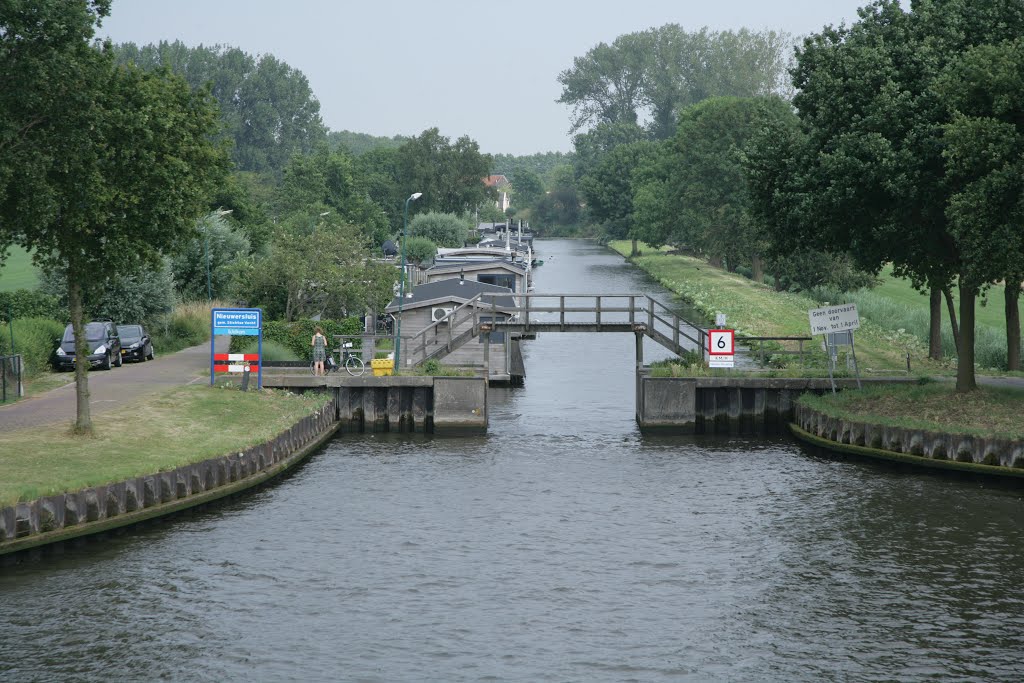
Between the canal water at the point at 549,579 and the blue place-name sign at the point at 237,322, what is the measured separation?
7204 millimetres

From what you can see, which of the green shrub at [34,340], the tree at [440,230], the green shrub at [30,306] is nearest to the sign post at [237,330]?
the green shrub at [34,340]

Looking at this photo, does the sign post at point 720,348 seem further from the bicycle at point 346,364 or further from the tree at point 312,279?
the tree at point 312,279

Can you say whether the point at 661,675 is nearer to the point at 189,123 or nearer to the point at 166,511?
the point at 166,511

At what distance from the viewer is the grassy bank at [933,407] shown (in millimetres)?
41156

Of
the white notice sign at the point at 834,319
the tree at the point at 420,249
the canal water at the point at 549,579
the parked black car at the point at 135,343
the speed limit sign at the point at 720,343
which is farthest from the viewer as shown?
the tree at the point at 420,249

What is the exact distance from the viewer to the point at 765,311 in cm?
8800

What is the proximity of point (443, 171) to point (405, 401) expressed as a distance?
399 feet

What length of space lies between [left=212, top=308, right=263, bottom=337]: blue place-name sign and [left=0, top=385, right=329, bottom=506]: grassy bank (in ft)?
7.65

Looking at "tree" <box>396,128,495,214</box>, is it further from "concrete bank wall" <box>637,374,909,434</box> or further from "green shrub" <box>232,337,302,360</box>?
"concrete bank wall" <box>637,374,909,434</box>

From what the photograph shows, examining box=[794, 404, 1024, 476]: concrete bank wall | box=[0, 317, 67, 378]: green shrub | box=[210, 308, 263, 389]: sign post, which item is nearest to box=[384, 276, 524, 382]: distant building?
box=[210, 308, 263, 389]: sign post

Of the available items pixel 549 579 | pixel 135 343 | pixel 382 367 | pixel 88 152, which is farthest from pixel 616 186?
pixel 549 579

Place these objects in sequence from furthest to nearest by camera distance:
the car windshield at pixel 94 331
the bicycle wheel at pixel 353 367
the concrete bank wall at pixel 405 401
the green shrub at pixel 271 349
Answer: the car windshield at pixel 94 331 → the green shrub at pixel 271 349 → the bicycle wheel at pixel 353 367 → the concrete bank wall at pixel 405 401

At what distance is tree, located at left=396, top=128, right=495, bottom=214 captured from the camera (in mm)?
166625

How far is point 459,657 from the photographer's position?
78.8ft
